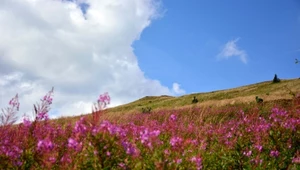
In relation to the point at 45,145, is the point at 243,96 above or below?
above

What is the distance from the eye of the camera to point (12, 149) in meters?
4.32

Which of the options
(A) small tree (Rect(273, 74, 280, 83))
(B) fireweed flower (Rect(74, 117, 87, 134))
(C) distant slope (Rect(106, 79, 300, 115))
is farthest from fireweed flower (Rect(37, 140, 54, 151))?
(A) small tree (Rect(273, 74, 280, 83))

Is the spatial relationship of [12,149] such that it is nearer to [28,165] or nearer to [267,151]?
[28,165]

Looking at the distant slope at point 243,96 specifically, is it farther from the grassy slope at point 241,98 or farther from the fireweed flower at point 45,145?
the fireweed flower at point 45,145

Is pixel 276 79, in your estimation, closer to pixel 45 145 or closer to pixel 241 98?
pixel 241 98

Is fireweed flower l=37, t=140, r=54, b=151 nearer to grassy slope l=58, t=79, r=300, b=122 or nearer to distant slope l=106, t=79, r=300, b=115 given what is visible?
grassy slope l=58, t=79, r=300, b=122

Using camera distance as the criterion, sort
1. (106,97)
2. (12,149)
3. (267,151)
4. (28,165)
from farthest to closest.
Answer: (267,151), (12,149), (28,165), (106,97)

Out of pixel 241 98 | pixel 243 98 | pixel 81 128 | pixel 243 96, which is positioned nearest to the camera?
pixel 81 128

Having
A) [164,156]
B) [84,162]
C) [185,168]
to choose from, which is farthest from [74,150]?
[185,168]

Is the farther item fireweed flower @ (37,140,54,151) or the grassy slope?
the grassy slope

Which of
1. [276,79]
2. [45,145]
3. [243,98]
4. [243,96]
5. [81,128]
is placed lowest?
[45,145]

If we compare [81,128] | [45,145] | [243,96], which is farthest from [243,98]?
[45,145]

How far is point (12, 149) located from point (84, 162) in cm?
113

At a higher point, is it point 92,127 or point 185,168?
point 92,127
